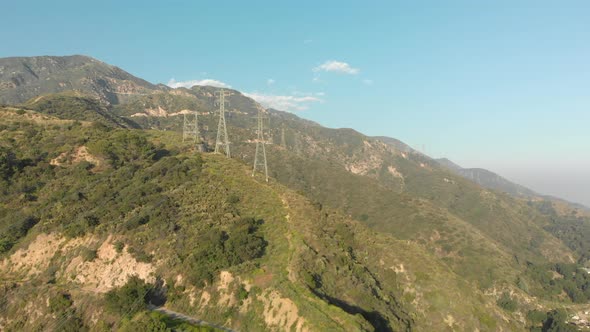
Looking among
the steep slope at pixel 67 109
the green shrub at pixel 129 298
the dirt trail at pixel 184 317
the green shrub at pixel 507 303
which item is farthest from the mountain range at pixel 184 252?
the steep slope at pixel 67 109

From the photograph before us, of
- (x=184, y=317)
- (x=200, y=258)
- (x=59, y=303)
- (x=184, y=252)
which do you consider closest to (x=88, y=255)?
(x=59, y=303)

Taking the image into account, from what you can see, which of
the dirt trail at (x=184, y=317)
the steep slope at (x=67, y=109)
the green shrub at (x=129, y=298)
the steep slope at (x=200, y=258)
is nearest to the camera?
the dirt trail at (x=184, y=317)

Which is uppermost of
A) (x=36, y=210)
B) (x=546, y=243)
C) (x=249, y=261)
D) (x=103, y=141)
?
(x=103, y=141)

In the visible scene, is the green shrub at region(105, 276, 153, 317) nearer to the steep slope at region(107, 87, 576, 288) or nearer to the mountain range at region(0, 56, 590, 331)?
the mountain range at region(0, 56, 590, 331)

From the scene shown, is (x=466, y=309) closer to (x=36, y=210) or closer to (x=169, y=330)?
(x=169, y=330)

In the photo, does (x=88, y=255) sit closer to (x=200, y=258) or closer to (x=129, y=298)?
(x=129, y=298)

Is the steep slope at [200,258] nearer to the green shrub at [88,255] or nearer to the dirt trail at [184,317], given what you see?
the green shrub at [88,255]

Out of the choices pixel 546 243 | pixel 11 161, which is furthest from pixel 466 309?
pixel 546 243

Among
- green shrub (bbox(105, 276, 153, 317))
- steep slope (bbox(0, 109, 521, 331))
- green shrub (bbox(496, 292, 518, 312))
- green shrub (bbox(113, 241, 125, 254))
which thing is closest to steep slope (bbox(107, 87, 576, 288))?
green shrub (bbox(496, 292, 518, 312))

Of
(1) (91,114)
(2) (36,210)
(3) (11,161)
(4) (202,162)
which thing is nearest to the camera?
(2) (36,210)
